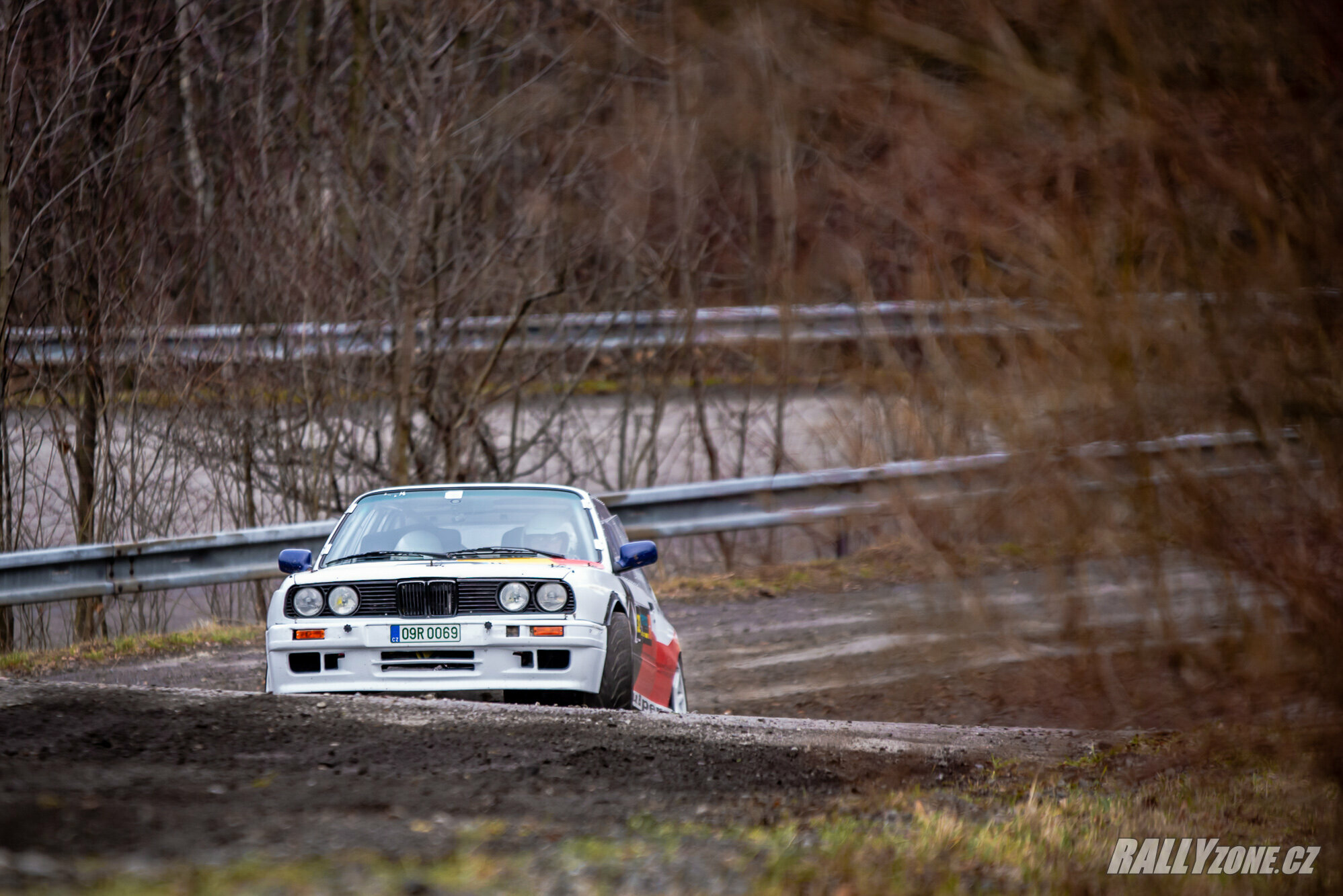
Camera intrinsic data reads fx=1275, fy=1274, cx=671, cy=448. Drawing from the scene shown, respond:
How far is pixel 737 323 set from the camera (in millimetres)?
15711

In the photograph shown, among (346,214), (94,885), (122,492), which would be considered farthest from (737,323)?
(94,885)

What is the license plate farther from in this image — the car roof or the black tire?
the car roof

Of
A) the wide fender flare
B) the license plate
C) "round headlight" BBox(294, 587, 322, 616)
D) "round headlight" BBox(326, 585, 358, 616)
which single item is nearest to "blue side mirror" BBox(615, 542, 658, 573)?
the wide fender flare

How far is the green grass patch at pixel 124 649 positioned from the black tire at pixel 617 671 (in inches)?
212

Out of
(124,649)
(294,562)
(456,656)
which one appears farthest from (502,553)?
(124,649)

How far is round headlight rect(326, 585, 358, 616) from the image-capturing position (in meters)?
7.05

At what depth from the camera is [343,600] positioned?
7.06 meters

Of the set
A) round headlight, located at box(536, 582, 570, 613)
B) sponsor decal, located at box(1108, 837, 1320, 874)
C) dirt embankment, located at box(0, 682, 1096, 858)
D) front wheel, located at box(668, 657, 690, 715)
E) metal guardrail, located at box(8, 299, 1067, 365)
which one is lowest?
front wheel, located at box(668, 657, 690, 715)

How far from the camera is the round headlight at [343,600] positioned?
7.05m

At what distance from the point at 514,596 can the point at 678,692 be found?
7.27 feet

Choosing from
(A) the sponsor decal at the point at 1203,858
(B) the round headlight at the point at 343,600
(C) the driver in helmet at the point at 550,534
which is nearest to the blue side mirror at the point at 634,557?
(C) the driver in helmet at the point at 550,534

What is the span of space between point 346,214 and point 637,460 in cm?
479

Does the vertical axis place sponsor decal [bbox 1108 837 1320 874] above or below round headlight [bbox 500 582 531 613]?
below

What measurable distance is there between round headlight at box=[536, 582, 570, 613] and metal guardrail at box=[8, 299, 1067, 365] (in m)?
4.43
